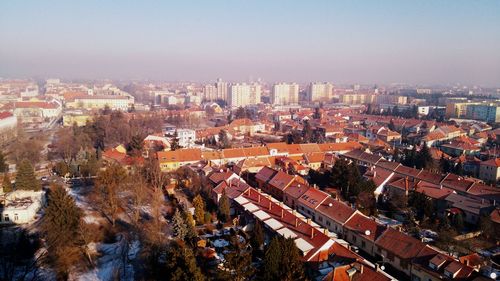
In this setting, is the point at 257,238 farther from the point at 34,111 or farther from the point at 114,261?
the point at 34,111

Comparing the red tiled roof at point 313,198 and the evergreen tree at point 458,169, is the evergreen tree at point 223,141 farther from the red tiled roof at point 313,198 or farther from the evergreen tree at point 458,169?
the evergreen tree at point 458,169

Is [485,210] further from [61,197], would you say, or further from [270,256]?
[61,197]

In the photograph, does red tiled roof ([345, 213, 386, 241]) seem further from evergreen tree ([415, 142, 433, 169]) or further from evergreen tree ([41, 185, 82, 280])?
evergreen tree ([415, 142, 433, 169])

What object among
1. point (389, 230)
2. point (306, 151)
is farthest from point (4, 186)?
point (306, 151)

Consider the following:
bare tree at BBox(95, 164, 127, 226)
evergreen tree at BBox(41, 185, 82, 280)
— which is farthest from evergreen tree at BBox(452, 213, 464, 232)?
evergreen tree at BBox(41, 185, 82, 280)

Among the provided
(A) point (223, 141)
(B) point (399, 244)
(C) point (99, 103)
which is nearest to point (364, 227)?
(B) point (399, 244)
